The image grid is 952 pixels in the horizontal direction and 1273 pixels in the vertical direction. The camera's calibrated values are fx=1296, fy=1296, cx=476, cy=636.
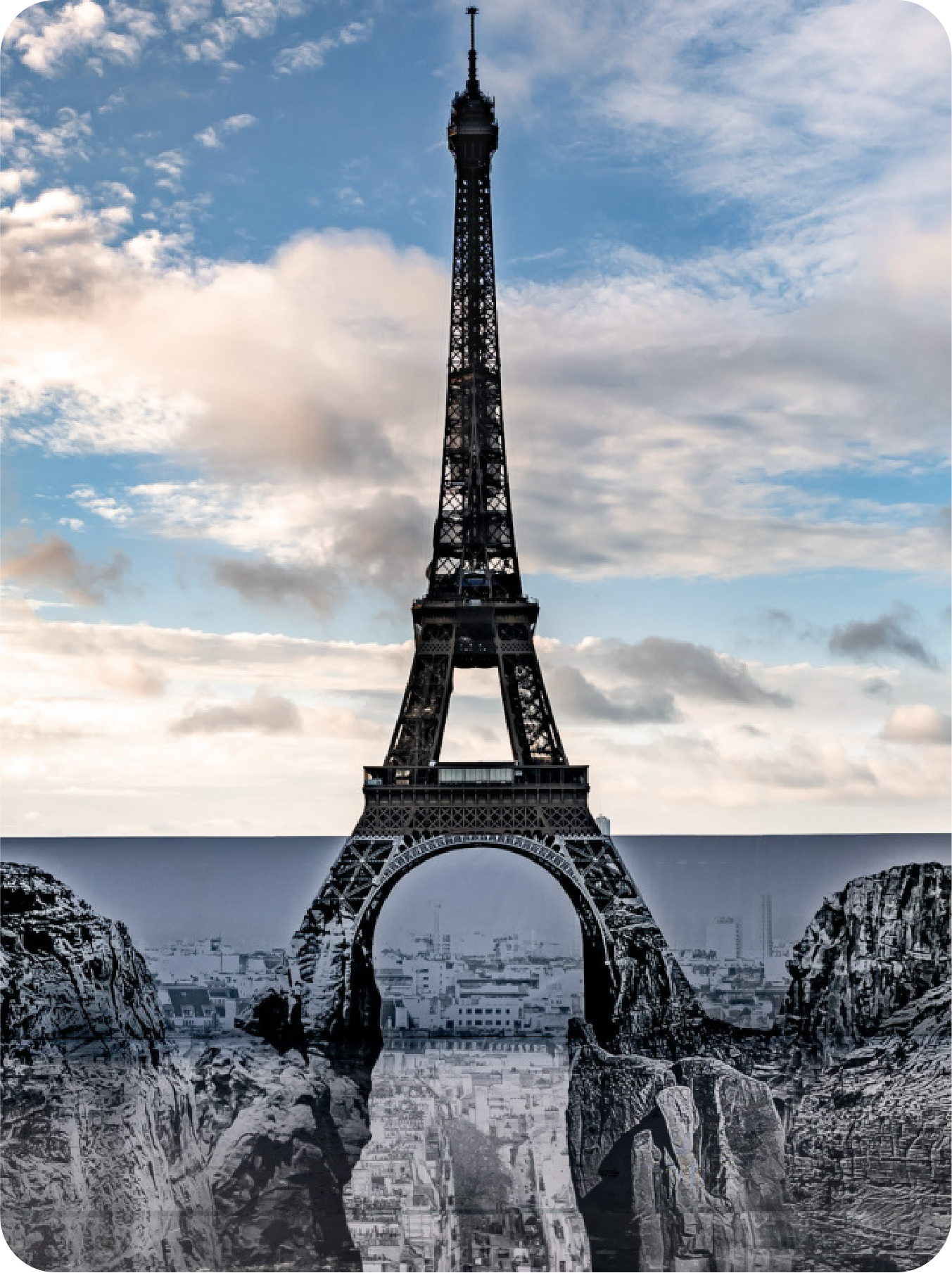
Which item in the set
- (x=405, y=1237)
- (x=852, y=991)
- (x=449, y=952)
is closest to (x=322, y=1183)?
(x=405, y=1237)

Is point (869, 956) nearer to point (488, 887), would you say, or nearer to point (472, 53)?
point (488, 887)

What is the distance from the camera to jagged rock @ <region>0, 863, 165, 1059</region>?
42.4 feet

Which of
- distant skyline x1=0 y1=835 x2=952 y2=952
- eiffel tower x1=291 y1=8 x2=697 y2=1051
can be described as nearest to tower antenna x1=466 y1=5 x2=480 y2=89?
eiffel tower x1=291 y1=8 x2=697 y2=1051

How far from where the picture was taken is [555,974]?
13.9 m

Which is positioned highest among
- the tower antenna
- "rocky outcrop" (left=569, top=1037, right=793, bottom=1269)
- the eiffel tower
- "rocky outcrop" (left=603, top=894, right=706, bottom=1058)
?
the tower antenna

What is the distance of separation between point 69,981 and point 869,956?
8.07m

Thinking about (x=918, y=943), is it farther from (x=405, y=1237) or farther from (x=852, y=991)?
(x=405, y=1237)

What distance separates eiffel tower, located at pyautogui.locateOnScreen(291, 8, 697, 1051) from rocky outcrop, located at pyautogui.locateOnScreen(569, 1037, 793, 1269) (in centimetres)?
144

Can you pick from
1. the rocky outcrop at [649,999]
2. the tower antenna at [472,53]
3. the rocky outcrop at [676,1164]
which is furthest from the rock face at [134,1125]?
the tower antenna at [472,53]

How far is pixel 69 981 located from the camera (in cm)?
1306

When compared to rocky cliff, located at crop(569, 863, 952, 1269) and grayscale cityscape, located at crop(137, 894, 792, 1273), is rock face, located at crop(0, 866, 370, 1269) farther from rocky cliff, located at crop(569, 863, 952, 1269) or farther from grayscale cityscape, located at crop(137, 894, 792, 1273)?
rocky cliff, located at crop(569, 863, 952, 1269)

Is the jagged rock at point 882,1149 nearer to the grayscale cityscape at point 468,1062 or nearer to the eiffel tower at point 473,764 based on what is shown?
the grayscale cityscape at point 468,1062

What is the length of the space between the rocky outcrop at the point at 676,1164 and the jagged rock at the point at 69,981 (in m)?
4.46

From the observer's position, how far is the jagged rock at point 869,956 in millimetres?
12883
